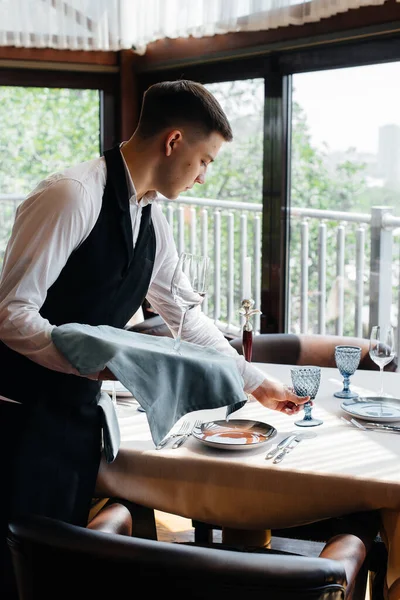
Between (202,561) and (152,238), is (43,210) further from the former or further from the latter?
(202,561)

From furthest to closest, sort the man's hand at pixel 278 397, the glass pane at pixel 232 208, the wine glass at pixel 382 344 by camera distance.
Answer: the glass pane at pixel 232 208 → the wine glass at pixel 382 344 → the man's hand at pixel 278 397

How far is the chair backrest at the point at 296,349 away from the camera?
2.98 meters

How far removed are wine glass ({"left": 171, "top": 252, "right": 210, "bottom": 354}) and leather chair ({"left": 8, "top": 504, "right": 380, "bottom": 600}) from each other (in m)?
0.59

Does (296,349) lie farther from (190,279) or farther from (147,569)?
(147,569)

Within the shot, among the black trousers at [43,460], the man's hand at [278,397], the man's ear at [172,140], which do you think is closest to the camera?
the black trousers at [43,460]

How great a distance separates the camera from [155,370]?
155 centimetres

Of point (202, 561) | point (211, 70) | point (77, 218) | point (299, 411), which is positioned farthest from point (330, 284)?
point (202, 561)

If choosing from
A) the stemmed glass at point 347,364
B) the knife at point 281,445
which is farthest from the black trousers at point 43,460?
the stemmed glass at point 347,364

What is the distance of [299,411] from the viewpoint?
2.09 metres

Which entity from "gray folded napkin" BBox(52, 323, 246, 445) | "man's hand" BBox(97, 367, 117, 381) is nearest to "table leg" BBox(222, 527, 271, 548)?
"gray folded napkin" BBox(52, 323, 246, 445)

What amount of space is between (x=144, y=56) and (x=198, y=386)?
11.0 ft

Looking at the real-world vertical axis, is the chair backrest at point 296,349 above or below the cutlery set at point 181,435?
above

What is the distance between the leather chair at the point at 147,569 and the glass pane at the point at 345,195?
2.88 m

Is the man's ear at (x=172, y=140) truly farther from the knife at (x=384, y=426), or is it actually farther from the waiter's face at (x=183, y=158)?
the knife at (x=384, y=426)
